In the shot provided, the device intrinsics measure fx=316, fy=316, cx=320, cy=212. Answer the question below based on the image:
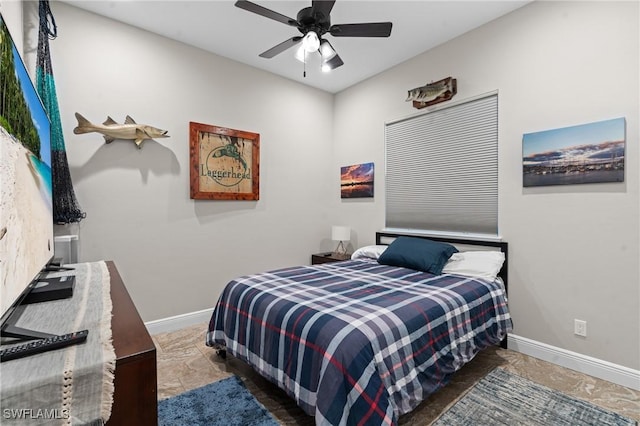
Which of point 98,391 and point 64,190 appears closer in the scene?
point 98,391

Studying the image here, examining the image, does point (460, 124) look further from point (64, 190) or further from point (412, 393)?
point (64, 190)

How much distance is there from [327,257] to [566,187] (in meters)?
2.53

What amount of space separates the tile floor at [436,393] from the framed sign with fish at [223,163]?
1.56m

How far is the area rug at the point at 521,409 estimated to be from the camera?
181 cm

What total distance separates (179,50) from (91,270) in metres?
2.37

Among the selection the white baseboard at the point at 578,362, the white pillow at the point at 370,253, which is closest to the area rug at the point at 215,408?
the white pillow at the point at 370,253

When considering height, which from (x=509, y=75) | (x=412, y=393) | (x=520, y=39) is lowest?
(x=412, y=393)

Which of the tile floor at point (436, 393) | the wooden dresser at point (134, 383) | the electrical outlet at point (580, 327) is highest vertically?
the wooden dresser at point (134, 383)

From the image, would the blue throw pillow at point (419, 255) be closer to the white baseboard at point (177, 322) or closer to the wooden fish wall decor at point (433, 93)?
the wooden fish wall decor at point (433, 93)

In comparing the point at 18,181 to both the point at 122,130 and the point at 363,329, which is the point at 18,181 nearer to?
the point at 363,329

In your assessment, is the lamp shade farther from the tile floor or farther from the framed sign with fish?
the tile floor

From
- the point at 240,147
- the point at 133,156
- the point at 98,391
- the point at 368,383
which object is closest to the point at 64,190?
the point at 133,156

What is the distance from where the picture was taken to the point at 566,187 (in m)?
2.45

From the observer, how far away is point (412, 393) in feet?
5.45
